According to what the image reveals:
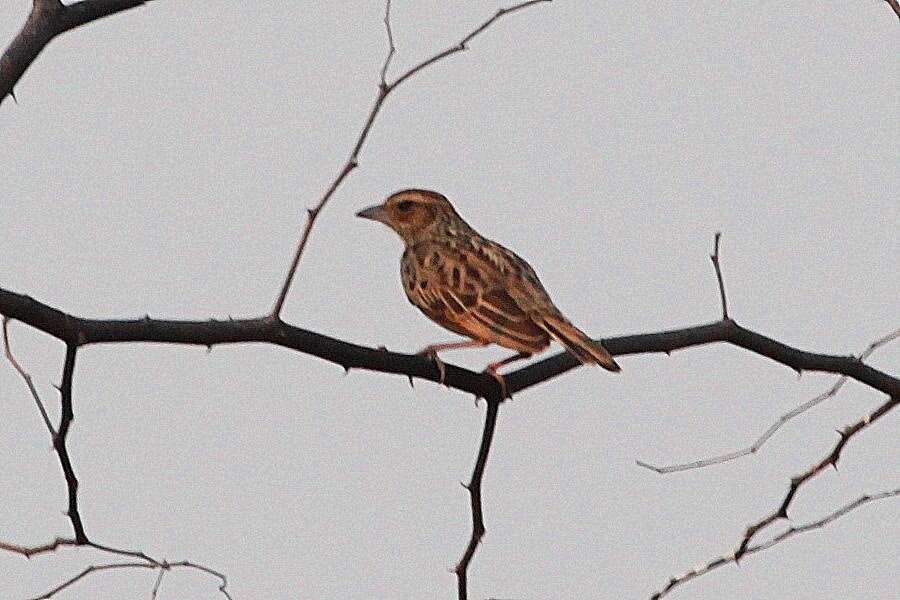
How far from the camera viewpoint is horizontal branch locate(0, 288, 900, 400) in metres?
4.67

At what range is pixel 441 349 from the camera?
6289 mm

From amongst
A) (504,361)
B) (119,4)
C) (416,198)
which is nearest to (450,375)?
(504,361)

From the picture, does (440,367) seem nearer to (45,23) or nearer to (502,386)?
(502,386)

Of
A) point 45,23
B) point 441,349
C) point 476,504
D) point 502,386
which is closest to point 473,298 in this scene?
point 441,349

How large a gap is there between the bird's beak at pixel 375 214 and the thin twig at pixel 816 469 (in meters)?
3.11

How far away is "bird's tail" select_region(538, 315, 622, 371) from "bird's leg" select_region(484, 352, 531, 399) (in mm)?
174

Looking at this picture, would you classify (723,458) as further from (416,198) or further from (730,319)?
(416,198)

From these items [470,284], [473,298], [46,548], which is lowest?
[46,548]

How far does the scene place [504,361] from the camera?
246 inches

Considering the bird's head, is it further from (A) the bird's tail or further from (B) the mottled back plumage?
(A) the bird's tail

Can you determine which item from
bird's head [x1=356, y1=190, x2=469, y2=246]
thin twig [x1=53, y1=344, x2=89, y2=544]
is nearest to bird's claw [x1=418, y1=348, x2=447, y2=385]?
thin twig [x1=53, y1=344, x2=89, y2=544]

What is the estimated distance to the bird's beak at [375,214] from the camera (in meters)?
8.39

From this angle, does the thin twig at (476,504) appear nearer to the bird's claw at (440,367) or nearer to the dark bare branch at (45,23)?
the bird's claw at (440,367)

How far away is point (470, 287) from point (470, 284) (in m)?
0.03
